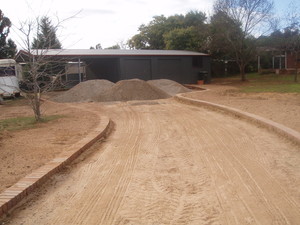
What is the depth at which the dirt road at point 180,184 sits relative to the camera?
353cm

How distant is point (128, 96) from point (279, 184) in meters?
14.8

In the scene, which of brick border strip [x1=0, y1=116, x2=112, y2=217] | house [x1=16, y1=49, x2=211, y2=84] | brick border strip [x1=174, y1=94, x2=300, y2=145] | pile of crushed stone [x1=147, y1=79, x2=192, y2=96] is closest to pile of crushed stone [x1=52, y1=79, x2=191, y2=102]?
pile of crushed stone [x1=147, y1=79, x2=192, y2=96]

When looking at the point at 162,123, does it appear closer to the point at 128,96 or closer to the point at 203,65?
the point at 128,96

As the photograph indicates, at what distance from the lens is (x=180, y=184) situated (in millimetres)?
4512

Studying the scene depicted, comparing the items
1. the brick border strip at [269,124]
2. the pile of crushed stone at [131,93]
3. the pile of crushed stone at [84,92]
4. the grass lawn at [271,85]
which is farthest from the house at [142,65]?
the brick border strip at [269,124]

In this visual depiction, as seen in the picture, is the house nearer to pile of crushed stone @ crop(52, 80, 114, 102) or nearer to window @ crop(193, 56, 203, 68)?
window @ crop(193, 56, 203, 68)

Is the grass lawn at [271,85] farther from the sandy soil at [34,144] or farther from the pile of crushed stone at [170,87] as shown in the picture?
the sandy soil at [34,144]

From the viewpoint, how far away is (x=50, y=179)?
478cm

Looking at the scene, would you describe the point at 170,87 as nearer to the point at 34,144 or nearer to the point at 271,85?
the point at 271,85

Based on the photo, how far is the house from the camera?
26.4 metres

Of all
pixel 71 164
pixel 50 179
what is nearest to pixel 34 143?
pixel 71 164

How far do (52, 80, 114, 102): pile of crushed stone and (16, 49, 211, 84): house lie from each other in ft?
10.7

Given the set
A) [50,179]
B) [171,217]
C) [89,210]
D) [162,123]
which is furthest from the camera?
[162,123]

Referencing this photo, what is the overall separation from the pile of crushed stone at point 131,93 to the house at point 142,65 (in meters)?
5.74
